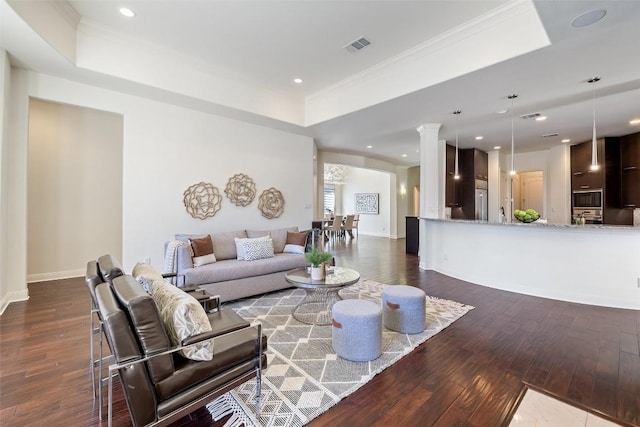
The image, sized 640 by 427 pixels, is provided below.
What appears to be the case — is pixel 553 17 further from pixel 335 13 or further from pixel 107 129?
pixel 107 129

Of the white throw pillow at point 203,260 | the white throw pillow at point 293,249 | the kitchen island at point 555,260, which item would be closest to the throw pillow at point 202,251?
the white throw pillow at point 203,260

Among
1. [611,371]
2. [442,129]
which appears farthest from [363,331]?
[442,129]

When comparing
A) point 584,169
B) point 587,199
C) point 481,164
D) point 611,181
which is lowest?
point 587,199

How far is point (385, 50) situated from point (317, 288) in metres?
3.46

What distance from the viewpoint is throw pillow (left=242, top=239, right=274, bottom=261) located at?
→ 172 inches

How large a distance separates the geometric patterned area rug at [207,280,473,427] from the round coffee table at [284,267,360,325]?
144 mm

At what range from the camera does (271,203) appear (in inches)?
241

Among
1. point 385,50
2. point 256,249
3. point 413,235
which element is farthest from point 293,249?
point 413,235

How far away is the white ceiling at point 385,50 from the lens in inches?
119

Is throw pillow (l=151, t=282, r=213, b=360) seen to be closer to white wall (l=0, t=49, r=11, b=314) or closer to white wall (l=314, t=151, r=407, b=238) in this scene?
white wall (l=0, t=49, r=11, b=314)

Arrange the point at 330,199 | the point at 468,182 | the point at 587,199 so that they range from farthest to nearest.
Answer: the point at 330,199, the point at 468,182, the point at 587,199

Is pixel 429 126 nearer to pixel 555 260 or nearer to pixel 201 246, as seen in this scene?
pixel 555 260

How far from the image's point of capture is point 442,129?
6180mm

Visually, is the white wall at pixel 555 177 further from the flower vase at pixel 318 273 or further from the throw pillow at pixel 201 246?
the throw pillow at pixel 201 246
